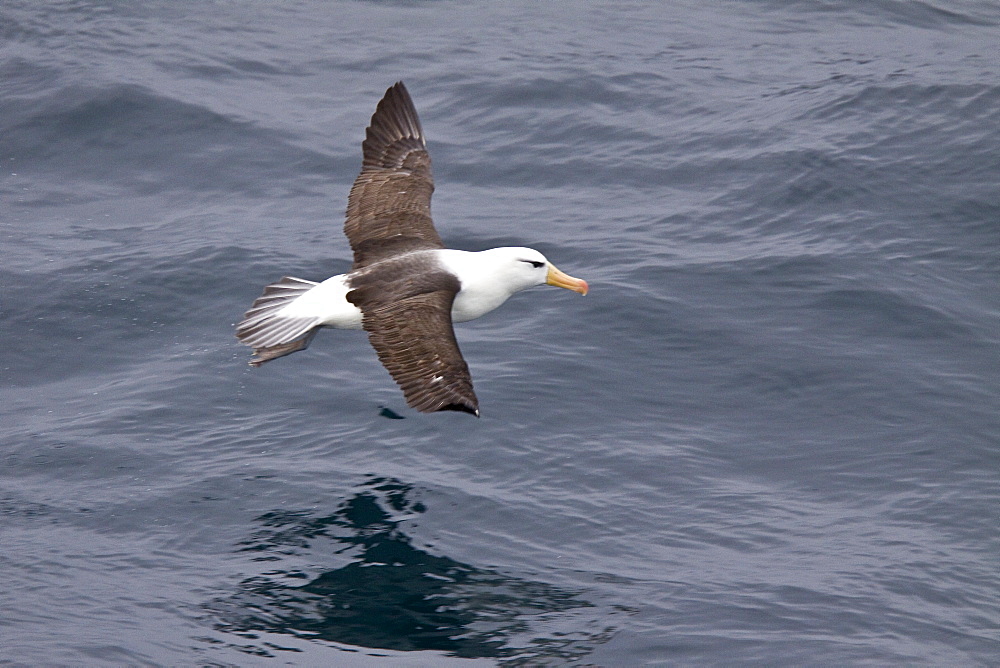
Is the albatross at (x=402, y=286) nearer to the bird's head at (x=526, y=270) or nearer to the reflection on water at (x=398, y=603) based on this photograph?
the bird's head at (x=526, y=270)

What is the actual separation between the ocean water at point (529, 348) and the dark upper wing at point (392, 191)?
1.55 metres

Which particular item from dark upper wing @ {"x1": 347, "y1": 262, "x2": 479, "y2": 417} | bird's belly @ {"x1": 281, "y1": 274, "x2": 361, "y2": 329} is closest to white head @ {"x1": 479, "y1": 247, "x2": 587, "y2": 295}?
dark upper wing @ {"x1": 347, "y1": 262, "x2": 479, "y2": 417}

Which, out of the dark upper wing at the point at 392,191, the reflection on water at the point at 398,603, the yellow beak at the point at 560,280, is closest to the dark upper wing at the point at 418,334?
the dark upper wing at the point at 392,191

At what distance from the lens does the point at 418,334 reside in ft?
37.5

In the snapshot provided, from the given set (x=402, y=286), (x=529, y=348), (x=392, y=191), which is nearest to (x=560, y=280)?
(x=529, y=348)

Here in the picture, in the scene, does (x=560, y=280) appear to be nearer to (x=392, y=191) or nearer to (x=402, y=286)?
(x=402, y=286)

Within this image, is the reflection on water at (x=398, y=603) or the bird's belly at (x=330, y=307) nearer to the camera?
the reflection on water at (x=398, y=603)

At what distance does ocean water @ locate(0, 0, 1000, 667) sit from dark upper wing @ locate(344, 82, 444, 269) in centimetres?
155

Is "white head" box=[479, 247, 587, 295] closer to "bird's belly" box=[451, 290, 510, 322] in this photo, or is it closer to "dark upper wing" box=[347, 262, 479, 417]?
"bird's belly" box=[451, 290, 510, 322]

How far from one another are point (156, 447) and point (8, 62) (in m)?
9.59

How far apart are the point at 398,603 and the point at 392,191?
4686mm

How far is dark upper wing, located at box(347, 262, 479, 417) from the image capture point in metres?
10.6

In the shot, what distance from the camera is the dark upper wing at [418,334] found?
10.6 metres

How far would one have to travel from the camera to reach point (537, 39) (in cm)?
2159
